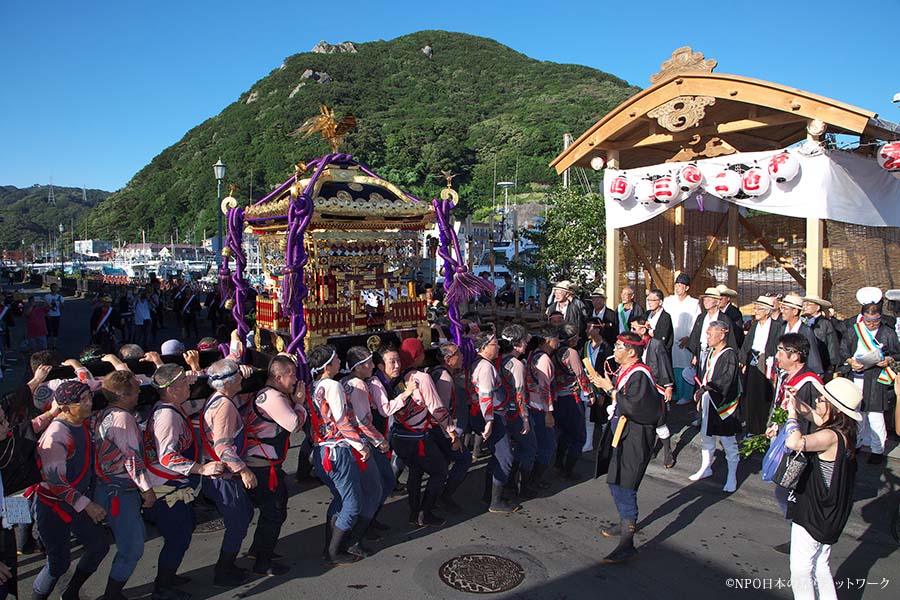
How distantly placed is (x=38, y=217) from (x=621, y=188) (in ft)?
588

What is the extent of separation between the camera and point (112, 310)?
14.6 meters

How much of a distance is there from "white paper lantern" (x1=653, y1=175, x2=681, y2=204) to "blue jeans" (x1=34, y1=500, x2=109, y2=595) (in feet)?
26.9

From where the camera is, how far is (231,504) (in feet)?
13.8

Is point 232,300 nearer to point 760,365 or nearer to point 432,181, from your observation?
point 760,365

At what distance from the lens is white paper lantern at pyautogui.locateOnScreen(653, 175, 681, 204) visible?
906 centimetres

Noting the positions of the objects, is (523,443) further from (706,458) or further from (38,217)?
(38,217)

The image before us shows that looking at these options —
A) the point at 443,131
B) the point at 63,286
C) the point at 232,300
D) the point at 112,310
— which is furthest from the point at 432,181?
the point at 232,300

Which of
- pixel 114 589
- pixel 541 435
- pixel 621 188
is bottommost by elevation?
pixel 114 589

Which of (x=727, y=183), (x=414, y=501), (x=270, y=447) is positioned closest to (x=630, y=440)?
(x=414, y=501)

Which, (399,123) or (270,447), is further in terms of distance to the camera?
(399,123)

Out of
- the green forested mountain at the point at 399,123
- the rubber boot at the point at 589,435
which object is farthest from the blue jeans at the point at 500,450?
the green forested mountain at the point at 399,123

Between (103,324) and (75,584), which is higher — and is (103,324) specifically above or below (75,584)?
above

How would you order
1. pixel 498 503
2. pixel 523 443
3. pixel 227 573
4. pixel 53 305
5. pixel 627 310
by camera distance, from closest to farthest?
pixel 227 573, pixel 498 503, pixel 523 443, pixel 627 310, pixel 53 305

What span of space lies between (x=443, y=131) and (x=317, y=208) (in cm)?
8579
